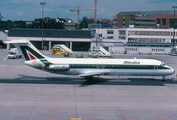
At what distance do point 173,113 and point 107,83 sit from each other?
1486cm

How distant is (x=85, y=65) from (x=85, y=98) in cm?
972

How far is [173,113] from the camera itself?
2747 cm

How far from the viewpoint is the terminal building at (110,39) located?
343 ft

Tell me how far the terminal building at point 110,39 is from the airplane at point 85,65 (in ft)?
202

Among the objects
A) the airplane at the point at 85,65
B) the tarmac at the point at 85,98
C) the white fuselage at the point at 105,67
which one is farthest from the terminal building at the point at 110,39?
the airplane at the point at 85,65

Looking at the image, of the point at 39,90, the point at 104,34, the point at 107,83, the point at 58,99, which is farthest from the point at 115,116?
the point at 104,34

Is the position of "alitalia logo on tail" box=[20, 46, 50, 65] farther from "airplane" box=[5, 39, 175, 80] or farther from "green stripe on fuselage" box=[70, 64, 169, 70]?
"green stripe on fuselage" box=[70, 64, 169, 70]

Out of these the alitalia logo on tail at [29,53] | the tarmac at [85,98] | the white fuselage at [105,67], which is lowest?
the tarmac at [85,98]

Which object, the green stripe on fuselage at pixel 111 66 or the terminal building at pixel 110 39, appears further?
the terminal building at pixel 110 39

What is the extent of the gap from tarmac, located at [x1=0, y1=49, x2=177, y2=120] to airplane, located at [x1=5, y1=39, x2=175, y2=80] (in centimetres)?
139

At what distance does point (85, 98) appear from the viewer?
32.4 metres

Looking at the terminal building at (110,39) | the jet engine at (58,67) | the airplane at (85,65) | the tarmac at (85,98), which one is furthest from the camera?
the terminal building at (110,39)

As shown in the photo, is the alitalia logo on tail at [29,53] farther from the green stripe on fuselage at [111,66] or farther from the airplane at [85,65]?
the green stripe on fuselage at [111,66]

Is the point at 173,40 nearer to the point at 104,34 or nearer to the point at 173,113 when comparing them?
the point at 104,34
